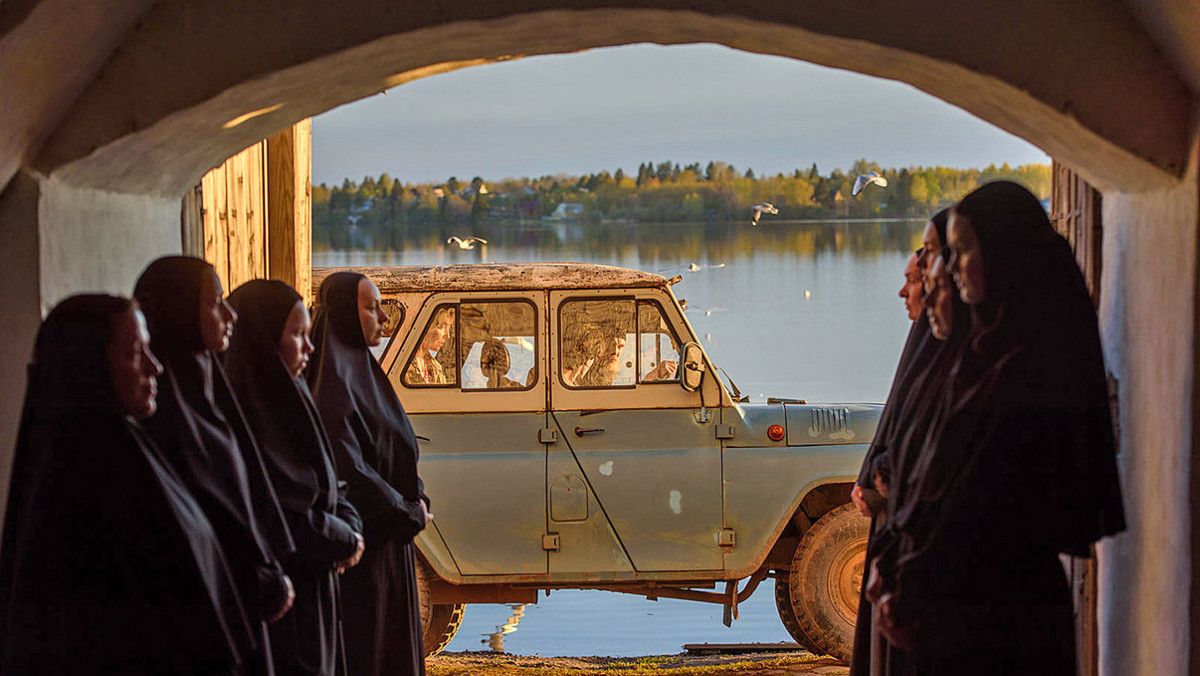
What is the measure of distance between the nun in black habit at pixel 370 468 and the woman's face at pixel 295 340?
1.79 feet

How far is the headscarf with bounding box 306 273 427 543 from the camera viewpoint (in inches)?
179

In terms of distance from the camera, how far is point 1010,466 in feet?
11.0

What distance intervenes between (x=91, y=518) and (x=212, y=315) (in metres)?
0.72

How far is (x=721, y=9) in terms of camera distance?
10.9 ft

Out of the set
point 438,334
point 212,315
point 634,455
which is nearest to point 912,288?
point 212,315

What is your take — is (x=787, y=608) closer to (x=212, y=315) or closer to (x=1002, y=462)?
(x=1002, y=462)

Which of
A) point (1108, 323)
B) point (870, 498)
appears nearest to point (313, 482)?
point (870, 498)

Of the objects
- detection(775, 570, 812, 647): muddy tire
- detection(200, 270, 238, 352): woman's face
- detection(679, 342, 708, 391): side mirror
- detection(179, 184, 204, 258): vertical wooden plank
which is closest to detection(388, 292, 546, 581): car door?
detection(679, 342, 708, 391): side mirror

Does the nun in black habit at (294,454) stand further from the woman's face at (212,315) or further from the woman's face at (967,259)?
the woman's face at (967,259)

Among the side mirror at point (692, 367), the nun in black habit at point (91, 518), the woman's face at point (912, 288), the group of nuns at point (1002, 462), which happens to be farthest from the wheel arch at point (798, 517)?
the nun in black habit at point (91, 518)

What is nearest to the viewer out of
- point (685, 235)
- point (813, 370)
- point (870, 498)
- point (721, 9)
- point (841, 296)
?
point (721, 9)

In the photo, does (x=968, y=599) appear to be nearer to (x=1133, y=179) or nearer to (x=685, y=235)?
(x=1133, y=179)

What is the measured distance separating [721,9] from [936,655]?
1.74 metres

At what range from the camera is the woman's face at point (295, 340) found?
3.97m
